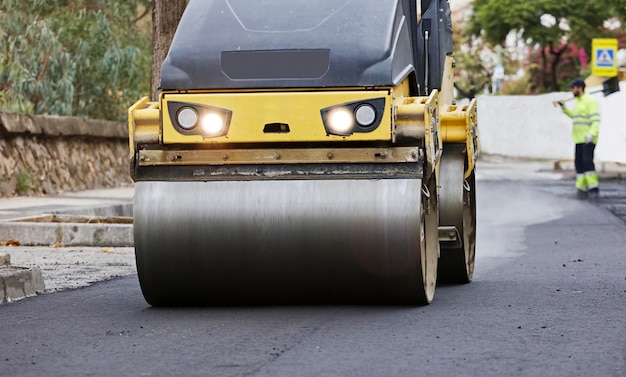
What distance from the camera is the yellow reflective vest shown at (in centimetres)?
2348

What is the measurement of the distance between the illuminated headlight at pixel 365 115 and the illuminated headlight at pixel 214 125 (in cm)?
73

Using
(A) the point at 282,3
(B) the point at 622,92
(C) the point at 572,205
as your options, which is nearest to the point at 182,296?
(A) the point at 282,3

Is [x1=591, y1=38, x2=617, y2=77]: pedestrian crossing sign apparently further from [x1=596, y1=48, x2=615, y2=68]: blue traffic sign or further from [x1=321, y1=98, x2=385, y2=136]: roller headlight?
[x1=321, y1=98, x2=385, y2=136]: roller headlight

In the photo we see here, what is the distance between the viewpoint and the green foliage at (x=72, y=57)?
82.5 ft

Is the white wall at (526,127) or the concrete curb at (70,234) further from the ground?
the white wall at (526,127)

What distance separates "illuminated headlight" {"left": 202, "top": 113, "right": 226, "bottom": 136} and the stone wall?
12.5 meters

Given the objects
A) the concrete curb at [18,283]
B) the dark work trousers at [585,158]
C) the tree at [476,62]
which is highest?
the tree at [476,62]

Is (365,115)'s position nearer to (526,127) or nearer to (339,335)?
(339,335)

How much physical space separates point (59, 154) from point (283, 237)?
14.9m

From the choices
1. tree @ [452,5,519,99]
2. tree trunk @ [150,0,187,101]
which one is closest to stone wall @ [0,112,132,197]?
tree trunk @ [150,0,187,101]

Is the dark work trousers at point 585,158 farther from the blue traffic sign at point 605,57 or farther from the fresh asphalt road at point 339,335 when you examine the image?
the fresh asphalt road at point 339,335

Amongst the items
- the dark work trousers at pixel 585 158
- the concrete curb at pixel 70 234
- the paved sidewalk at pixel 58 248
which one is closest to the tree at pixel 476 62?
the dark work trousers at pixel 585 158

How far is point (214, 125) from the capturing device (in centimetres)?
796

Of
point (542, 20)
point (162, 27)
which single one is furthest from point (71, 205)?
point (542, 20)
